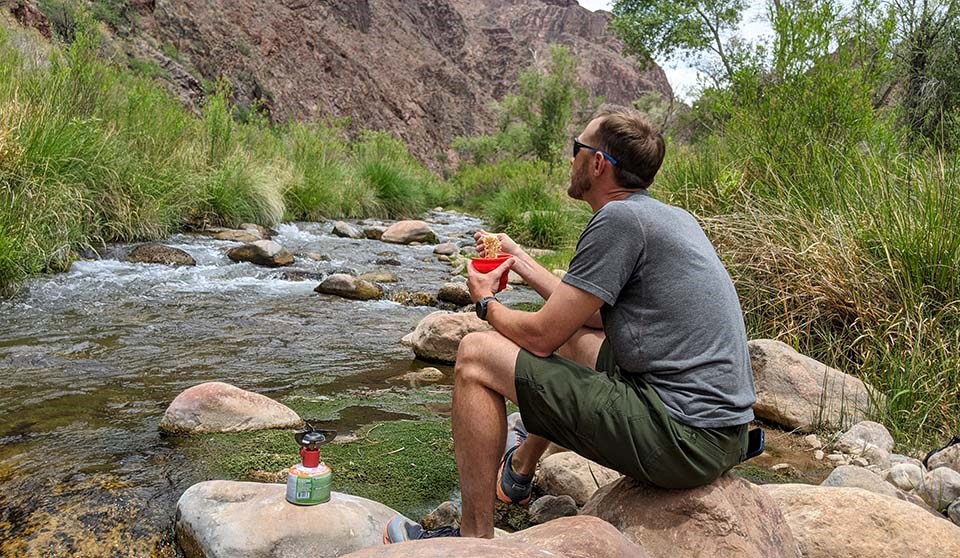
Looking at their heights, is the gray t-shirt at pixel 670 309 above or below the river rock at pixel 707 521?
above

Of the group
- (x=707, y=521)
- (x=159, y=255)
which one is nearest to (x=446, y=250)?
(x=159, y=255)

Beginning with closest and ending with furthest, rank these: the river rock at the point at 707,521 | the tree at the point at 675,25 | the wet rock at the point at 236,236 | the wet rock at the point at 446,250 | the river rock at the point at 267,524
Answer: the river rock at the point at 707,521 → the river rock at the point at 267,524 → the wet rock at the point at 236,236 → the wet rock at the point at 446,250 → the tree at the point at 675,25

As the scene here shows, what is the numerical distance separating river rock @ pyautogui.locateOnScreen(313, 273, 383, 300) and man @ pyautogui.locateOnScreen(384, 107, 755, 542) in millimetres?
4997

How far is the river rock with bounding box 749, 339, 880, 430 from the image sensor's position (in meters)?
3.70

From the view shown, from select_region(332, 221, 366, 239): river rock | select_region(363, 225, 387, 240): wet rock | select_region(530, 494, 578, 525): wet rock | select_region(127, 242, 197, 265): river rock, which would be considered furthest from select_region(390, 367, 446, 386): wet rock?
select_region(363, 225, 387, 240): wet rock

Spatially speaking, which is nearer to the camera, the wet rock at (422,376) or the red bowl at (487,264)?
the red bowl at (487,264)

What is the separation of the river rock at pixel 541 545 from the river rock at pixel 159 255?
264 inches

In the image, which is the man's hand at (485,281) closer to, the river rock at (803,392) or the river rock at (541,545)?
→ the river rock at (541,545)

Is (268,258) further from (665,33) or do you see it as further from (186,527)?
(665,33)

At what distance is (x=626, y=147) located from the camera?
7.91 feet

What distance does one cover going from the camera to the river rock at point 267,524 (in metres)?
2.15

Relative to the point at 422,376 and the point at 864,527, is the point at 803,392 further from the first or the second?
the point at 422,376

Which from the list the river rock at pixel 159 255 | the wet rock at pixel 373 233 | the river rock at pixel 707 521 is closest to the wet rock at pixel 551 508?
the river rock at pixel 707 521

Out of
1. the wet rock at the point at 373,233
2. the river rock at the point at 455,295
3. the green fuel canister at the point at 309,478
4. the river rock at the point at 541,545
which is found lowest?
the wet rock at the point at 373,233
